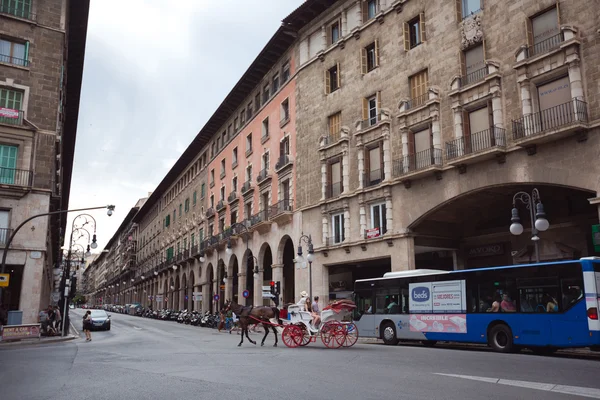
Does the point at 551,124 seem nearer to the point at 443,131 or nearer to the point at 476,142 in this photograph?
the point at 476,142

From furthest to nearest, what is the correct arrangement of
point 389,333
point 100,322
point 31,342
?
point 100,322 < point 31,342 < point 389,333

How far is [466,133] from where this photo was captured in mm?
24391

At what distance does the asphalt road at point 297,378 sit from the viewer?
27.1 ft

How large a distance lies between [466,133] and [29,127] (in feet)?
78.2

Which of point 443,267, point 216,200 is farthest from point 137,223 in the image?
point 443,267

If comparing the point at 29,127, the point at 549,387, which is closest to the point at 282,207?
the point at 29,127

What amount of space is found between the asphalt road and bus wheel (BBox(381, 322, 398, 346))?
687cm

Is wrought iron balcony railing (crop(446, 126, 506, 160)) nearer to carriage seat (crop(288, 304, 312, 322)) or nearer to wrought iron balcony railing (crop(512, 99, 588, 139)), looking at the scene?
wrought iron balcony railing (crop(512, 99, 588, 139))

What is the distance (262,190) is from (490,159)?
22272 mm

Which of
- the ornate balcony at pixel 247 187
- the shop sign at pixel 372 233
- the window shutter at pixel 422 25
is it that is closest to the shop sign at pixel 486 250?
the shop sign at pixel 372 233

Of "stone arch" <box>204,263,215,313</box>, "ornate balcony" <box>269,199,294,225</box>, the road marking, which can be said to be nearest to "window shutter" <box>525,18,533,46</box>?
the road marking

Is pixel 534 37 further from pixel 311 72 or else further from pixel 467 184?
pixel 311 72

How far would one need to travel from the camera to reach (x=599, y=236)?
18.2 m

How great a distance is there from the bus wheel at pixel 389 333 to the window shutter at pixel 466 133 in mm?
8724
